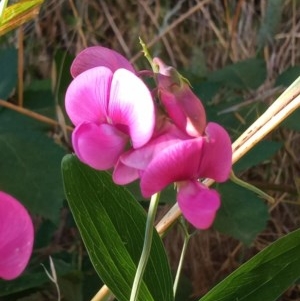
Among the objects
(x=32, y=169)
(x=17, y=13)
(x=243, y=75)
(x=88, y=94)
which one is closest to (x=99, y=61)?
(x=88, y=94)

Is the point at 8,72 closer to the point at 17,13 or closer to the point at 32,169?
the point at 32,169

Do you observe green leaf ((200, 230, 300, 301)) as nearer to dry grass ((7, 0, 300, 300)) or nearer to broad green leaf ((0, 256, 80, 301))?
broad green leaf ((0, 256, 80, 301))

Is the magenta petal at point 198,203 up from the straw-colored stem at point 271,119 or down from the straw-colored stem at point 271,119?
up

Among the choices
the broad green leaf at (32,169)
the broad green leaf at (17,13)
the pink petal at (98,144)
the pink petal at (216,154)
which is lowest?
the broad green leaf at (32,169)

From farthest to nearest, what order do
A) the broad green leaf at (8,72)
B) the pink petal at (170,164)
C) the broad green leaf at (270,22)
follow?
the broad green leaf at (270,22) → the broad green leaf at (8,72) → the pink petal at (170,164)

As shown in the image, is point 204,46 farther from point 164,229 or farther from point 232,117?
point 164,229

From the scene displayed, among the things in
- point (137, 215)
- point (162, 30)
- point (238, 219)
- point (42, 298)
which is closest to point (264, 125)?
point (137, 215)

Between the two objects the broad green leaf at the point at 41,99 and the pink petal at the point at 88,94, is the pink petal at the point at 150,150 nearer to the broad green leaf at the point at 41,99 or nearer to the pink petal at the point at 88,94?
the pink petal at the point at 88,94

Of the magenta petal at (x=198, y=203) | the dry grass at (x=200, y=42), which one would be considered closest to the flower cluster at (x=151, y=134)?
the magenta petal at (x=198, y=203)
